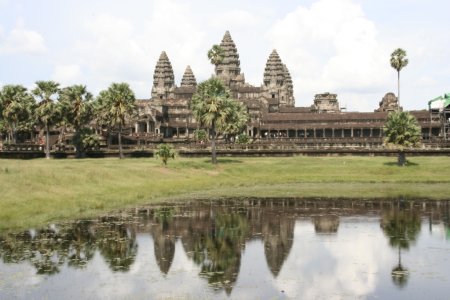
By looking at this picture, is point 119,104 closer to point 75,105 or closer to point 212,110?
point 75,105

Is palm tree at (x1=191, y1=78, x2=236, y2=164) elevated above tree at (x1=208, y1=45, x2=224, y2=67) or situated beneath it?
situated beneath

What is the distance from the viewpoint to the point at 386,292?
25016 mm

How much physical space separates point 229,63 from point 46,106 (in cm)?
9498

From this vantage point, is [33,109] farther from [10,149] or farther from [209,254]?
[209,254]

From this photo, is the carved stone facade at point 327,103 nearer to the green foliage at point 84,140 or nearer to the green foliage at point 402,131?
the green foliage at point 402,131

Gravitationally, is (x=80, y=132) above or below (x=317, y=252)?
above

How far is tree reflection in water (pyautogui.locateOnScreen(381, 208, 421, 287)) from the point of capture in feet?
92.0

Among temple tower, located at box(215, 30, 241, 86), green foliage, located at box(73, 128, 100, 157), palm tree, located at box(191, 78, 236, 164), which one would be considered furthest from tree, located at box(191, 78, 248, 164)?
temple tower, located at box(215, 30, 241, 86)

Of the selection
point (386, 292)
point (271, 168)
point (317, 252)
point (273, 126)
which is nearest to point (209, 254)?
point (317, 252)

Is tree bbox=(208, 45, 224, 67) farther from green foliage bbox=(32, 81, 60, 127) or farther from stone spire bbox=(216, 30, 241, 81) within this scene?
green foliage bbox=(32, 81, 60, 127)

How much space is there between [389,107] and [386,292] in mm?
141905

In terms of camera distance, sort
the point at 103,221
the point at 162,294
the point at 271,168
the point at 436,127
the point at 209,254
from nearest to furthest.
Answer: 1. the point at 162,294
2. the point at 209,254
3. the point at 103,221
4. the point at 271,168
5. the point at 436,127

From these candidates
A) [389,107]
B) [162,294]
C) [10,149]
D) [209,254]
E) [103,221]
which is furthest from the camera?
[389,107]

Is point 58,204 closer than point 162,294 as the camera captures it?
No
